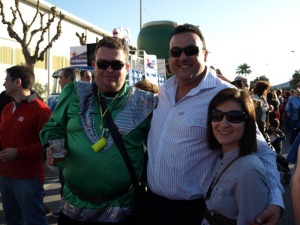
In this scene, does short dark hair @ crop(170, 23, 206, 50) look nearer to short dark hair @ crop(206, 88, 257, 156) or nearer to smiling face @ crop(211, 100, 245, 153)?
short dark hair @ crop(206, 88, 257, 156)

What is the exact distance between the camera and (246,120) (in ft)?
6.96

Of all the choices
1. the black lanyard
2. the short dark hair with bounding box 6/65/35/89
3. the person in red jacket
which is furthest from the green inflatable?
the black lanyard

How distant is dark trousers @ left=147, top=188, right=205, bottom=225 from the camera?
238 centimetres

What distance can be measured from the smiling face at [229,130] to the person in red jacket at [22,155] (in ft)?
7.24

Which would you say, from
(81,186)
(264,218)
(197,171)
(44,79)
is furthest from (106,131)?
(44,79)

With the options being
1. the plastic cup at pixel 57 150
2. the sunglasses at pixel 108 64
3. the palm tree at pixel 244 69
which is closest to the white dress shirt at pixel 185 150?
the sunglasses at pixel 108 64

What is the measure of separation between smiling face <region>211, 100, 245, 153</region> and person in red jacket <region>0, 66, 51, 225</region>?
2.21 m

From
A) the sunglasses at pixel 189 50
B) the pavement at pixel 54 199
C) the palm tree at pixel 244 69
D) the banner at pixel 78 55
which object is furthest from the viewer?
the palm tree at pixel 244 69

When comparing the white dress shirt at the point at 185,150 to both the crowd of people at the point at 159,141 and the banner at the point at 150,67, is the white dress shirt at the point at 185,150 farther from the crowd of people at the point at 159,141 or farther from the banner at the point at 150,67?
the banner at the point at 150,67

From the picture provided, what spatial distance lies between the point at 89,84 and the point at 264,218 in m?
1.53

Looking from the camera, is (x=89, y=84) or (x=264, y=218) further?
(x=89, y=84)

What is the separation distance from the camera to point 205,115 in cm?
236

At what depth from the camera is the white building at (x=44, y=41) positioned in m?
25.5

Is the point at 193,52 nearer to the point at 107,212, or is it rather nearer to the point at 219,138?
the point at 219,138
